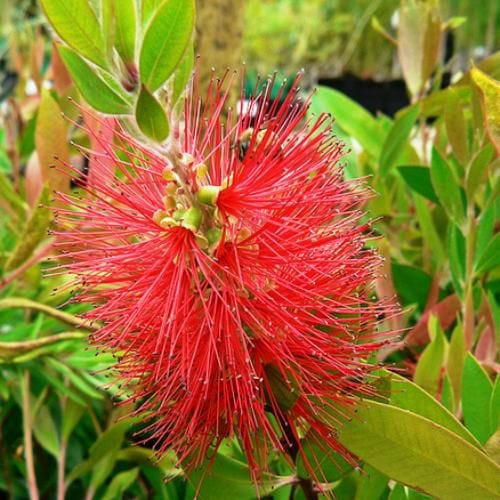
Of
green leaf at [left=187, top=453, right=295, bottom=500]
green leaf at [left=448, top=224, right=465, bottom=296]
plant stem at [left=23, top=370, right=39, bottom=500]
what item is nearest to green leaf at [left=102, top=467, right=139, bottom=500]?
plant stem at [left=23, top=370, right=39, bottom=500]

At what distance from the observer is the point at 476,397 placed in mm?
396

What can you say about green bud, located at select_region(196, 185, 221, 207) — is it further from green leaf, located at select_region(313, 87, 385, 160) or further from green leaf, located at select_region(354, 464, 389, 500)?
green leaf, located at select_region(313, 87, 385, 160)

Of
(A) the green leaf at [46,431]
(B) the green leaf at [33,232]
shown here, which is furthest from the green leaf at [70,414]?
(B) the green leaf at [33,232]

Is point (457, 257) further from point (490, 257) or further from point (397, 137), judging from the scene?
point (397, 137)

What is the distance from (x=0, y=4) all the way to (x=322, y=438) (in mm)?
4436

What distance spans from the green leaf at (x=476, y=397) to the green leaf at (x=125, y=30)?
235 millimetres

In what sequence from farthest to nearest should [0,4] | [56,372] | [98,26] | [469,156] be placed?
[0,4] → [56,372] → [469,156] → [98,26]

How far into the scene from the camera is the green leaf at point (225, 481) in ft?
1.28

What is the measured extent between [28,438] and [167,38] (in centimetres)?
36

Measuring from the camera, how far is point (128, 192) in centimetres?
39

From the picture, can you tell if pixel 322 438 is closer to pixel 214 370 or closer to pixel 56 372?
pixel 214 370

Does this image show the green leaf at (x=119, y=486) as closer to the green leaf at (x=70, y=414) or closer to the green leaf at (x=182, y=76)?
the green leaf at (x=70, y=414)

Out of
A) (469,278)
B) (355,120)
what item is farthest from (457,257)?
(355,120)

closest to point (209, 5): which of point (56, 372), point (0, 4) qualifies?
point (56, 372)
